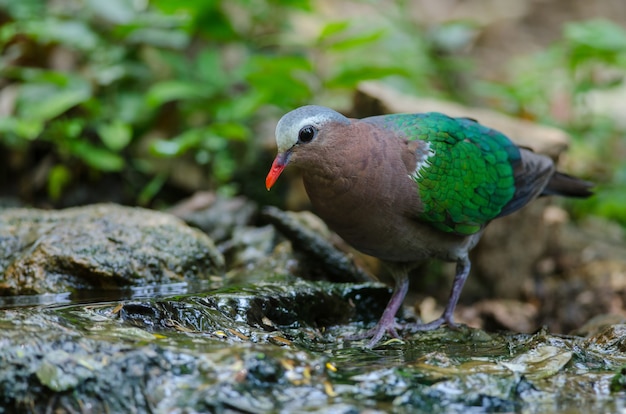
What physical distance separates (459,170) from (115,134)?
3892 millimetres

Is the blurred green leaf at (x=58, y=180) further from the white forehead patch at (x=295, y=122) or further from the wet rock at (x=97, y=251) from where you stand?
the white forehead patch at (x=295, y=122)

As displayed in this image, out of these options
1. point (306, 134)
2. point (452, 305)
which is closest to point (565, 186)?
point (452, 305)

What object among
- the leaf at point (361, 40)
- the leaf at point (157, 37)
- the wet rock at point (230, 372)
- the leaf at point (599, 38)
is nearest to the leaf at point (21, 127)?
the leaf at point (157, 37)

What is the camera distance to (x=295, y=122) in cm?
372

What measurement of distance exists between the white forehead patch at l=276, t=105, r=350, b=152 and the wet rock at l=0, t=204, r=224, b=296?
1186mm

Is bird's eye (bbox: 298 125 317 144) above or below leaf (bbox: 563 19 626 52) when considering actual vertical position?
below

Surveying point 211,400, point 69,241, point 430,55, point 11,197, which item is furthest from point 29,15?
point 211,400

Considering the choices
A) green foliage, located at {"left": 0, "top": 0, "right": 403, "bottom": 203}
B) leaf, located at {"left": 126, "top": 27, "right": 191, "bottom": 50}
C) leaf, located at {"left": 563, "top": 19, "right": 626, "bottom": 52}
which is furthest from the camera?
leaf, located at {"left": 126, "top": 27, "right": 191, "bottom": 50}

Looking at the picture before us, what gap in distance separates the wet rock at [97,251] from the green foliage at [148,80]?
1.99 m

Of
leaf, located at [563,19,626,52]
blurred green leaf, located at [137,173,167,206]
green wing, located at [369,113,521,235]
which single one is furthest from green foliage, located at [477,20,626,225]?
blurred green leaf, located at [137,173,167,206]

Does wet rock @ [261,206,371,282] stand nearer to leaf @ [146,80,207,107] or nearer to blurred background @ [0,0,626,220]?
blurred background @ [0,0,626,220]

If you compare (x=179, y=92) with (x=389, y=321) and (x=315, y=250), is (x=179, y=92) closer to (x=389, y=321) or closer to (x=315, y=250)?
(x=315, y=250)

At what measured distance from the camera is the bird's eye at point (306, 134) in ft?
12.3

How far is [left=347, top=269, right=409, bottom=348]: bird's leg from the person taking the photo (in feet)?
12.7
